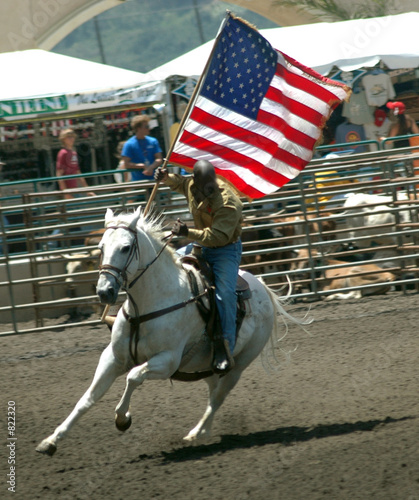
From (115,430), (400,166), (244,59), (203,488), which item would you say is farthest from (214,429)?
(400,166)

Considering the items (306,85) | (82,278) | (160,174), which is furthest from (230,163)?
(82,278)

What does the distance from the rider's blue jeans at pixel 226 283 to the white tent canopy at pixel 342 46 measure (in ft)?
26.2

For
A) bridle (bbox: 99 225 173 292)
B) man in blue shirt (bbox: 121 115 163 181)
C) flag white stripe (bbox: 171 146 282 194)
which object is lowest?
bridle (bbox: 99 225 173 292)

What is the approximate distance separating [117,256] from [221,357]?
3.81ft

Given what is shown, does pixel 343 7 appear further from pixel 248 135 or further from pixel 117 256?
pixel 117 256

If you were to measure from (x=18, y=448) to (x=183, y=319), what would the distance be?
1.40m

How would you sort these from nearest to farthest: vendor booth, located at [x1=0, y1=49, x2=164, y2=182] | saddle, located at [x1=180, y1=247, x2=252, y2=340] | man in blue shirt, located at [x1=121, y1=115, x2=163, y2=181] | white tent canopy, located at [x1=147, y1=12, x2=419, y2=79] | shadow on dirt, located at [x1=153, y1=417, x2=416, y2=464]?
shadow on dirt, located at [x1=153, y1=417, x2=416, y2=464] < saddle, located at [x1=180, y1=247, x2=252, y2=340] < man in blue shirt, located at [x1=121, y1=115, x2=163, y2=181] < vendor booth, located at [x1=0, y1=49, x2=164, y2=182] < white tent canopy, located at [x1=147, y1=12, x2=419, y2=79]

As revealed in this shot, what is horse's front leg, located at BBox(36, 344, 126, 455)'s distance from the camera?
5.26 m

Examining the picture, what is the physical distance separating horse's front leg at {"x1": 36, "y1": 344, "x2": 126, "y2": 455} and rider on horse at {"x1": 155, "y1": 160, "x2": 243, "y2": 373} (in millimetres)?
787

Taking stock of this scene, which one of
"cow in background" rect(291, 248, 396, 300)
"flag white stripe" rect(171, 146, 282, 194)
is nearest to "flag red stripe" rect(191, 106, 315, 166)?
"flag white stripe" rect(171, 146, 282, 194)

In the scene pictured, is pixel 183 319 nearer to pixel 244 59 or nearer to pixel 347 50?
pixel 244 59

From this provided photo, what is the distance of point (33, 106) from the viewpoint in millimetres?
13016

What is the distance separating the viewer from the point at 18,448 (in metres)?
5.68

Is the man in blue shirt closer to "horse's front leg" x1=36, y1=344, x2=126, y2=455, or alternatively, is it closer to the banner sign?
the banner sign
